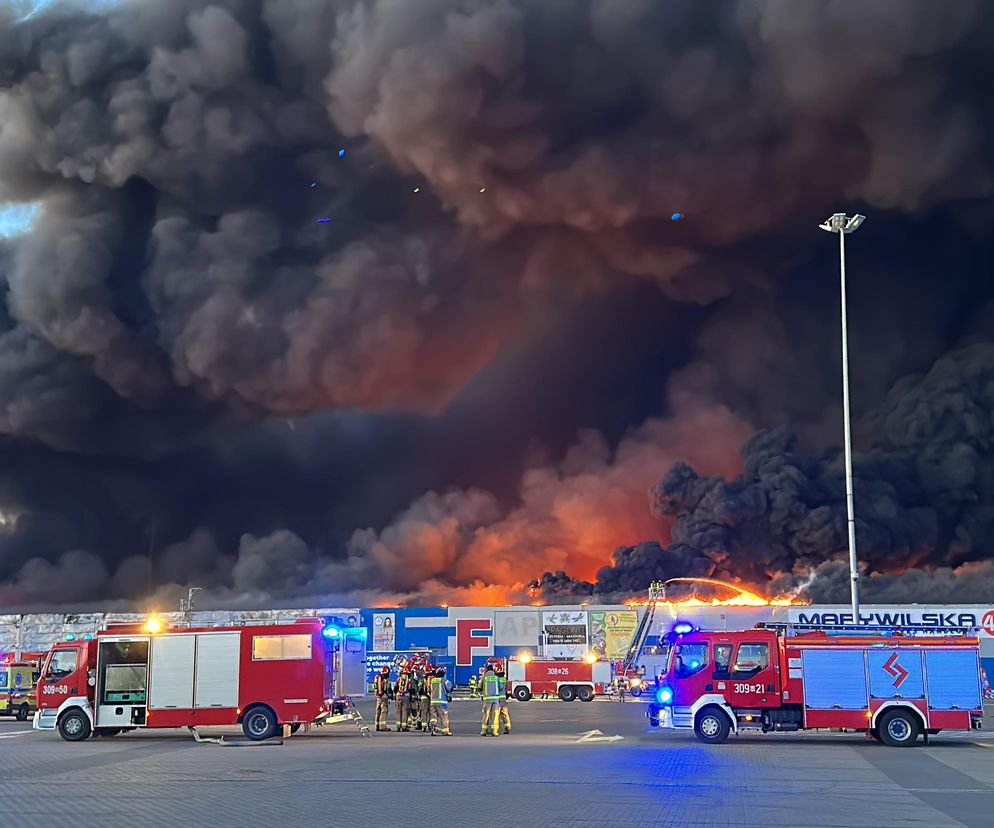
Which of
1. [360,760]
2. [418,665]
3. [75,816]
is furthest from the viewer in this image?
[418,665]

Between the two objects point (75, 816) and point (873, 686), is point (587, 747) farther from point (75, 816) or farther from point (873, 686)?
point (75, 816)

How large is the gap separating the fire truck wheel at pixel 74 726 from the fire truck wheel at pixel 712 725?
50.9 ft

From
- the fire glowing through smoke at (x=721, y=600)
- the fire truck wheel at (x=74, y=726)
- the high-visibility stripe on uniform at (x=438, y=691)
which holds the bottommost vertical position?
the fire truck wheel at (x=74, y=726)

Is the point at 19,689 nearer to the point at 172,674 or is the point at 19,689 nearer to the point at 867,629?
the point at 172,674

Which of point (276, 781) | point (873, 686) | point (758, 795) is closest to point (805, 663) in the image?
point (873, 686)

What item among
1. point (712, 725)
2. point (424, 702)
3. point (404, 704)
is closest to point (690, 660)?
point (712, 725)

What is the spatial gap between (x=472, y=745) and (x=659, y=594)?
40765mm

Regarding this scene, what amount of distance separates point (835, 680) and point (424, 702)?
10.9 metres

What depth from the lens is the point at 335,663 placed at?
28.4 metres

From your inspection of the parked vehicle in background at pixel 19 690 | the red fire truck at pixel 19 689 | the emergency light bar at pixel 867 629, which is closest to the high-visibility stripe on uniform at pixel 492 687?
the emergency light bar at pixel 867 629

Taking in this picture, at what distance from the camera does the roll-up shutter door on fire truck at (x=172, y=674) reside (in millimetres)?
27125

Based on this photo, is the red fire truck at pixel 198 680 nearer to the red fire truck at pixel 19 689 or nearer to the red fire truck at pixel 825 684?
the red fire truck at pixel 825 684

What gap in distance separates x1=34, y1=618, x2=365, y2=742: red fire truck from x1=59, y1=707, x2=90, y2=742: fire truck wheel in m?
0.03

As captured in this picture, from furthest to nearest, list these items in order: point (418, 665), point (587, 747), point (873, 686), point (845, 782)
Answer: point (418, 665), point (873, 686), point (587, 747), point (845, 782)
